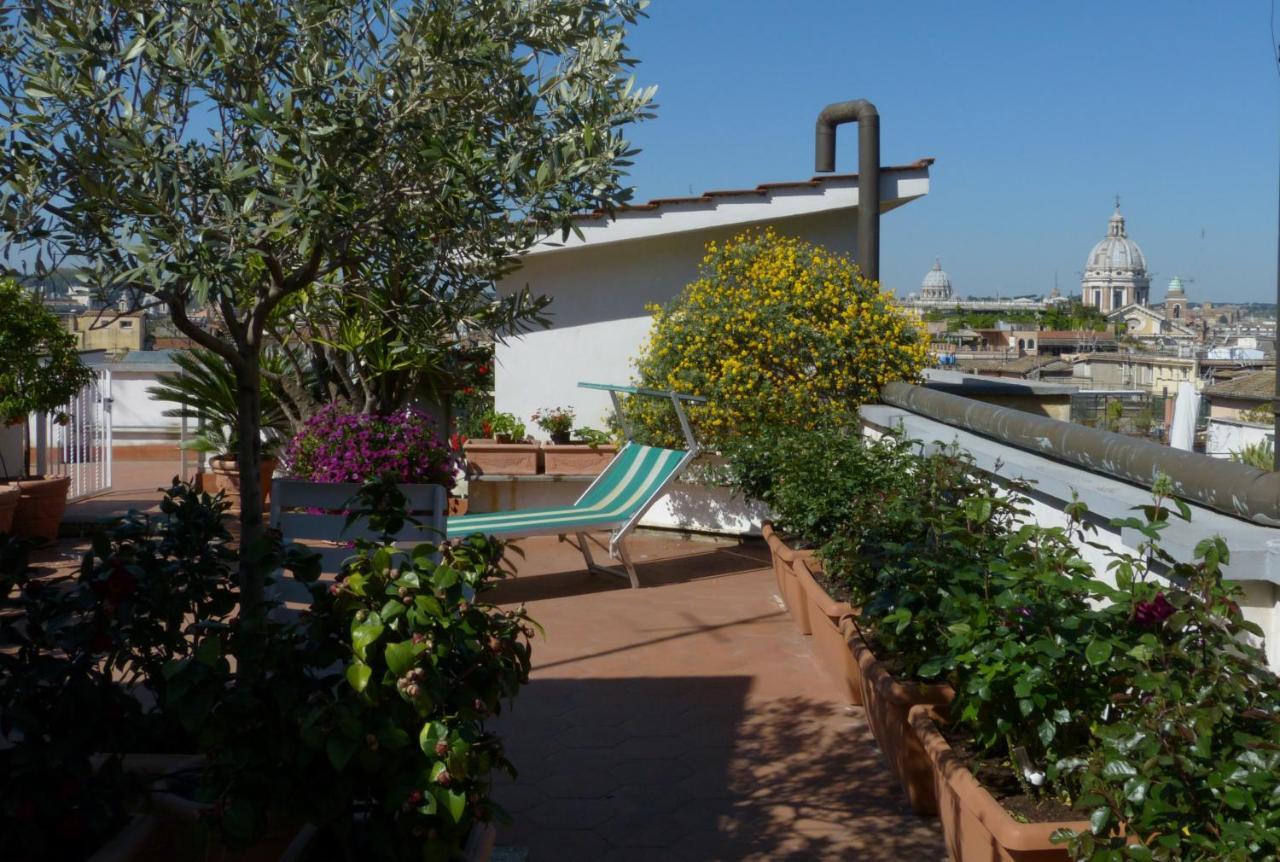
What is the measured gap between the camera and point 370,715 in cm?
262

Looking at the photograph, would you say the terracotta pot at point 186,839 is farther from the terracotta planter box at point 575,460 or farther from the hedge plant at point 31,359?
the terracotta planter box at point 575,460

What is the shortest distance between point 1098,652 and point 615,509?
5.20 meters

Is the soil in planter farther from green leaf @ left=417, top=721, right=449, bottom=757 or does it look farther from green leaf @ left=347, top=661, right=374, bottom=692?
green leaf @ left=347, top=661, right=374, bottom=692

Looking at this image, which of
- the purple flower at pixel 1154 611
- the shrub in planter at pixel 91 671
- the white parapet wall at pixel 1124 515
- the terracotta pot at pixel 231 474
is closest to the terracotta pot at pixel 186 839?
the shrub in planter at pixel 91 671

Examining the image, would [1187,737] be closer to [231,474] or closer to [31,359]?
[31,359]

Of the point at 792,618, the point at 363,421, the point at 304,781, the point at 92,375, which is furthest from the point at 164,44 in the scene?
the point at 92,375

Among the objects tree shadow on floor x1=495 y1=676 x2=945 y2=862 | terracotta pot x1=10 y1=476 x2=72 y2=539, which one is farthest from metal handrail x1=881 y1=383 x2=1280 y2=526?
terracotta pot x1=10 y1=476 x2=72 y2=539

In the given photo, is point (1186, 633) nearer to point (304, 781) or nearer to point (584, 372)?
point (304, 781)

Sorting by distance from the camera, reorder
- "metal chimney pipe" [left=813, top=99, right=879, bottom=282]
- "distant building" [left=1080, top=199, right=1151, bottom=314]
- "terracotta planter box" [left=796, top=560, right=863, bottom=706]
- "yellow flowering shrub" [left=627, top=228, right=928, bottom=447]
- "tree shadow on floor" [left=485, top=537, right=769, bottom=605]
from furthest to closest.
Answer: "distant building" [left=1080, top=199, right=1151, bottom=314] < "metal chimney pipe" [left=813, top=99, right=879, bottom=282] < "yellow flowering shrub" [left=627, top=228, right=928, bottom=447] < "tree shadow on floor" [left=485, top=537, right=769, bottom=605] < "terracotta planter box" [left=796, top=560, right=863, bottom=706]

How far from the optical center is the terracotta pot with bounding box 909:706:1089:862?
2.95 m

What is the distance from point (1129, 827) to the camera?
8.59 ft

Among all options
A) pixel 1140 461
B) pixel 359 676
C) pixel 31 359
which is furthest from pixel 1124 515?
pixel 31 359

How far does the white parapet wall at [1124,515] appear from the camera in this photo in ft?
9.90

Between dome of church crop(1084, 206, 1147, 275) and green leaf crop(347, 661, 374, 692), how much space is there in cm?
17817
